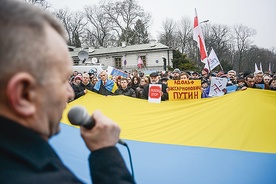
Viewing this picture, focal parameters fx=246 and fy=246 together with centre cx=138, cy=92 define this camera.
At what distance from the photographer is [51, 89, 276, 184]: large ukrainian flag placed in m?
2.74

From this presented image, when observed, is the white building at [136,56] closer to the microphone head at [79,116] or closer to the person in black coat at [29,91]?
the microphone head at [79,116]

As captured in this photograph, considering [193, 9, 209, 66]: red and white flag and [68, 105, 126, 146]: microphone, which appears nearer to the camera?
[68, 105, 126, 146]: microphone

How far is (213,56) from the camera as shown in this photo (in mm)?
11250

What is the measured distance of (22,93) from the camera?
740mm

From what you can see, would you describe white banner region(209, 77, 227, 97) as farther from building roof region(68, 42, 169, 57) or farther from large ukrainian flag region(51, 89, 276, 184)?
building roof region(68, 42, 169, 57)

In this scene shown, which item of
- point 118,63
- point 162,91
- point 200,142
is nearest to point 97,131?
point 200,142

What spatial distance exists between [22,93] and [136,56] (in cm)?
4625

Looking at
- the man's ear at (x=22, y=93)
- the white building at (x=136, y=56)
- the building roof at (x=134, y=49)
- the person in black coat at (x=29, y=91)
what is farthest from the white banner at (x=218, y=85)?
the building roof at (x=134, y=49)

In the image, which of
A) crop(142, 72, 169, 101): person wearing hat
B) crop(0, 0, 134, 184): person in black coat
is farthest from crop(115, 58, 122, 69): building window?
crop(0, 0, 134, 184): person in black coat

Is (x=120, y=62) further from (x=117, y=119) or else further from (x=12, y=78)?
(x=12, y=78)

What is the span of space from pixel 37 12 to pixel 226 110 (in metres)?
3.44

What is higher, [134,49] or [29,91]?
[134,49]

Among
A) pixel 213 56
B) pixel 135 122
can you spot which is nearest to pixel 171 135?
pixel 135 122

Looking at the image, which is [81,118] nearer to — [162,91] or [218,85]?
[162,91]
